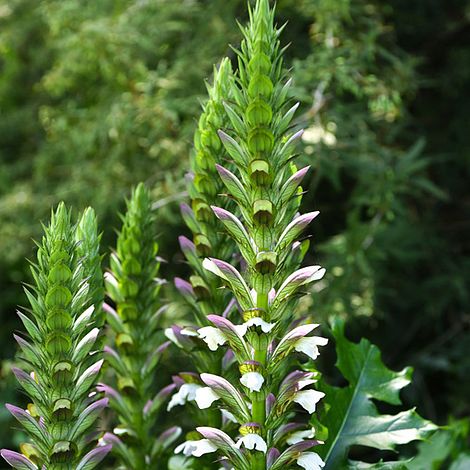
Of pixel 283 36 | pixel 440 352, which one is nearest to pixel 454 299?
pixel 440 352

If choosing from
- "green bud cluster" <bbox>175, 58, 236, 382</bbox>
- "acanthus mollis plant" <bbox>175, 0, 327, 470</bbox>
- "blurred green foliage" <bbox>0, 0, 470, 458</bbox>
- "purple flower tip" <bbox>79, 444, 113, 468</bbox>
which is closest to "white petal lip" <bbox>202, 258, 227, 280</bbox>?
"acanthus mollis plant" <bbox>175, 0, 327, 470</bbox>

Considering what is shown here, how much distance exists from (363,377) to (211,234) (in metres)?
0.34

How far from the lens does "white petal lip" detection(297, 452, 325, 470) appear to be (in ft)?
2.20

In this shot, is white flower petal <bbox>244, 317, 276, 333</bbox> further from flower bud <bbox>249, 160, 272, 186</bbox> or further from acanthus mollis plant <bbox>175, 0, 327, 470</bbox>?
flower bud <bbox>249, 160, 272, 186</bbox>

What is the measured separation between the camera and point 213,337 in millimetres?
688

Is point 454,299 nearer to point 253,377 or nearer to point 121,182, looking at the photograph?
point 121,182

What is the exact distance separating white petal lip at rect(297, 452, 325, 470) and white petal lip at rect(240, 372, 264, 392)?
0.28 ft

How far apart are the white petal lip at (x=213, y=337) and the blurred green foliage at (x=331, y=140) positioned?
4.57ft

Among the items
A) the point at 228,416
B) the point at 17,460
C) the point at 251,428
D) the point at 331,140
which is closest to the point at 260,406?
the point at 251,428

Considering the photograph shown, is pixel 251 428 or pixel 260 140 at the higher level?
pixel 260 140

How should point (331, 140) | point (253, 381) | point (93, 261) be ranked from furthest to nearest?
1. point (331, 140)
2. point (93, 261)
3. point (253, 381)

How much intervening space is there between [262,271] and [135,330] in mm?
277

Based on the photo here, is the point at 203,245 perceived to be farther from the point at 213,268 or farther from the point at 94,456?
the point at 94,456

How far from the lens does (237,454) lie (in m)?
0.70
